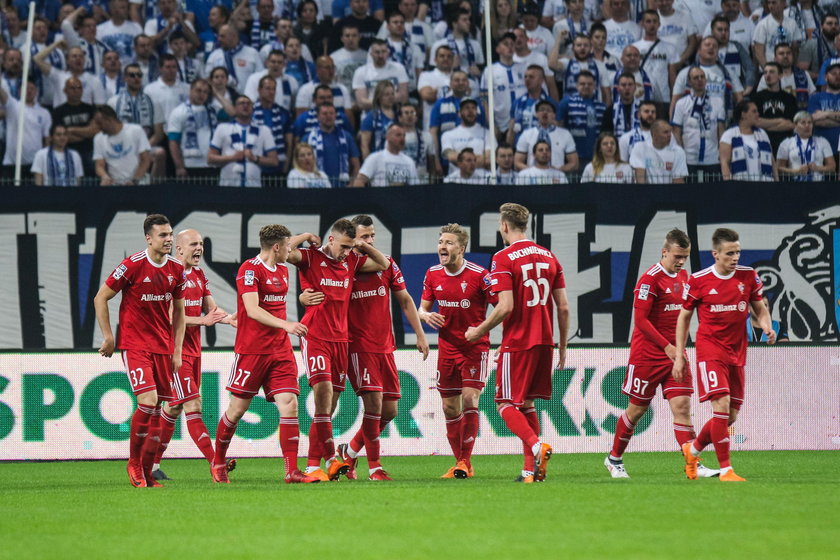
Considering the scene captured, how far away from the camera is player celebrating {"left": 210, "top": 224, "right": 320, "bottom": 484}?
426 inches

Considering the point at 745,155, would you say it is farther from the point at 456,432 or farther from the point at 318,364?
the point at 318,364

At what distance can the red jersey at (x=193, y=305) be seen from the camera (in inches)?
478

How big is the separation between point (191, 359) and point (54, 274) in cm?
461

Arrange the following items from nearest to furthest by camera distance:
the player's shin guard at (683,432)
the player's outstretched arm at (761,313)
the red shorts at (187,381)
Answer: the player's outstretched arm at (761,313) < the player's shin guard at (683,432) < the red shorts at (187,381)

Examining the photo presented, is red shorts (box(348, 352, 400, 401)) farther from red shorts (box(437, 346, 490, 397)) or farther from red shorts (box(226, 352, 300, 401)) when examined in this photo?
red shorts (box(437, 346, 490, 397))

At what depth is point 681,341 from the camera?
10688 millimetres

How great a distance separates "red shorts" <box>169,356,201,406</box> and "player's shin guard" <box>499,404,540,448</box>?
326cm

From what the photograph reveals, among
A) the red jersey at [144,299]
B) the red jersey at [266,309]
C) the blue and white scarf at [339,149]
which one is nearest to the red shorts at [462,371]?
the red jersey at [266,309]

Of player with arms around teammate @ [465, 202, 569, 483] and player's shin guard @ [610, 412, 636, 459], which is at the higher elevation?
player with arms around teammate @ [465, 202, 569, 483]

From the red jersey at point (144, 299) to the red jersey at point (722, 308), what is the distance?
176 inches

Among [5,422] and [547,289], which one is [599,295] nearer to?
[547,289]

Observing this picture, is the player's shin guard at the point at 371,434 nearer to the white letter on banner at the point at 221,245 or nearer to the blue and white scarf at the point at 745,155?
the white letter on banner at the point at 221,245

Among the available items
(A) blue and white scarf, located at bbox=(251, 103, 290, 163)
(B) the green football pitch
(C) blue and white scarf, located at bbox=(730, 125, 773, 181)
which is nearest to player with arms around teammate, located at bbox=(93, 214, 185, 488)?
(B) the green football pitch

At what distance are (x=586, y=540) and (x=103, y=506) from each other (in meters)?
3.78
